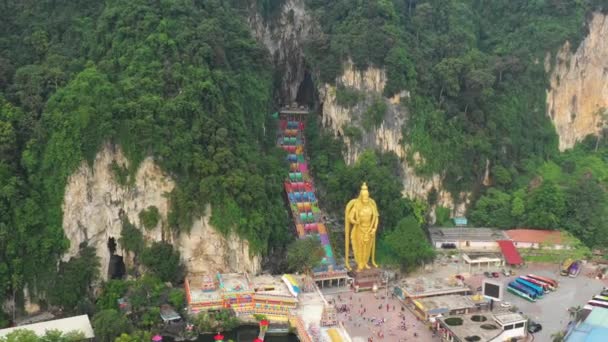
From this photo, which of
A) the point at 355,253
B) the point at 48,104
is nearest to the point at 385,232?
the point at 355,253

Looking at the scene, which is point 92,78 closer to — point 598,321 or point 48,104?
point 48,104

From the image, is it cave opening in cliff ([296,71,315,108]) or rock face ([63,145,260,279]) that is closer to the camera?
rock face ([63,145,260,279])

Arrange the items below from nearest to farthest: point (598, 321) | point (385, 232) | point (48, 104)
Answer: point (598, 321) < point (48, 104) < point (385, 232)

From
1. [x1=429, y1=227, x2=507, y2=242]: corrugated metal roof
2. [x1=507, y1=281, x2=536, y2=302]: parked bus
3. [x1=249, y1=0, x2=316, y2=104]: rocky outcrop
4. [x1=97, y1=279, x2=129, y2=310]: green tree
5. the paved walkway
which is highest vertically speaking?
[x1=249, y1=0, x2=316, y2=104]: rocky outcrop

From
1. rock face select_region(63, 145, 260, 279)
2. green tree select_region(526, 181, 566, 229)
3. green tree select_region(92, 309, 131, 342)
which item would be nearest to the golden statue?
rock face select_region(63, 145, 260, 279)

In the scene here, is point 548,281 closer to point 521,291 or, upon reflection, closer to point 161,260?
point 521,291

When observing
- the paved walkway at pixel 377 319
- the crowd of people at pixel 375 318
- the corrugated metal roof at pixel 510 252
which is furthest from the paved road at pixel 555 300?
the crowd of people at pixel 375 318

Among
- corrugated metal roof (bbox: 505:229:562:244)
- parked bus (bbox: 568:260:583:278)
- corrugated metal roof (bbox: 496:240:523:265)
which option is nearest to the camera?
parked bus (bbox: 568:260:583:278)

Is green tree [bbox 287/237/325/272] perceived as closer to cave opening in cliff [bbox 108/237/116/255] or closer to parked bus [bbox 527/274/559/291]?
cave opening in cliff [bbox 108/237/116/255]
